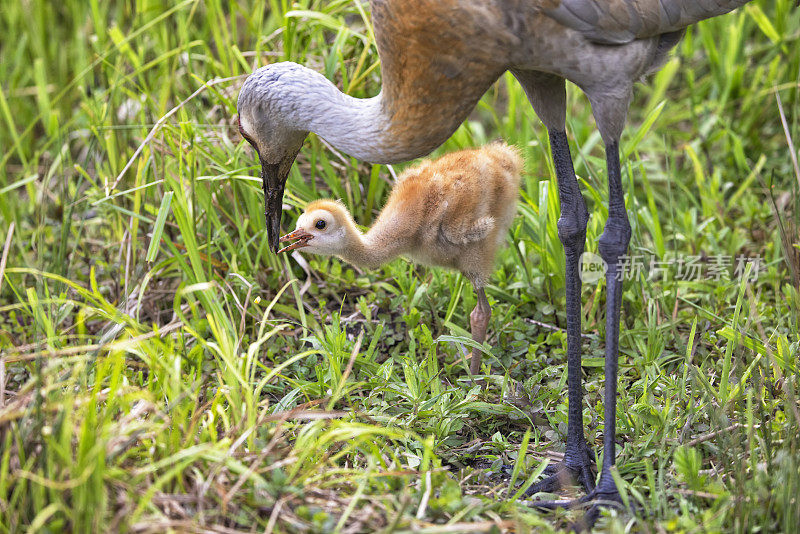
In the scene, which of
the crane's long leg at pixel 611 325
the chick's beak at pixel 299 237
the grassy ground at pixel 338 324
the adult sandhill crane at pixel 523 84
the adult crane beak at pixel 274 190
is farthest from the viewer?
the chick's beak at pixel 299 237

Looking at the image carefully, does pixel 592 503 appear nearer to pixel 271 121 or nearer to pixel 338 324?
pixel 338 324

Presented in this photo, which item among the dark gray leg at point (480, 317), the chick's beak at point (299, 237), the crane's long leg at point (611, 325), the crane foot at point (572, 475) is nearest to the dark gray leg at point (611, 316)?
the crane's long leg at point (611, 325)

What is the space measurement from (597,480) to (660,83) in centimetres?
325

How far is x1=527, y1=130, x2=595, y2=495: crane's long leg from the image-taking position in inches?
143

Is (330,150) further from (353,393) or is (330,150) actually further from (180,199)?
(353,393)

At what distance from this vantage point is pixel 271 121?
3.64 metres

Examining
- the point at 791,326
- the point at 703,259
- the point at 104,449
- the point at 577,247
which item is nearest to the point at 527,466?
the point at 577,247

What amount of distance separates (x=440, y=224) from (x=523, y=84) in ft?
2.43

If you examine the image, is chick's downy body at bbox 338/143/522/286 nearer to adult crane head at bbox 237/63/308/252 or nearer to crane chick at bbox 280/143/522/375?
crane chick at bbox 280/143/522/375

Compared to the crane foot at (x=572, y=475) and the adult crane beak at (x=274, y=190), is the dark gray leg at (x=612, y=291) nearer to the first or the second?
the crane foot at (x=572, y=475)

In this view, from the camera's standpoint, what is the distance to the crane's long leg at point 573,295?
364cm

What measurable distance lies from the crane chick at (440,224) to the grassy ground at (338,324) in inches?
12.0

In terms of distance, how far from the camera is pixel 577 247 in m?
3.80

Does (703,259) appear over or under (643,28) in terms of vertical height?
under
